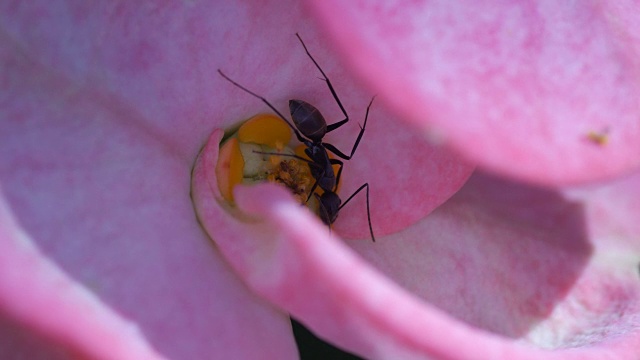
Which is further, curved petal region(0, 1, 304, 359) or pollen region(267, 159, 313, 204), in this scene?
pollen region(267, 159, 313, 204)

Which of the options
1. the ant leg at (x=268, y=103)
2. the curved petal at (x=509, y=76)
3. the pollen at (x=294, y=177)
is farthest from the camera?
the pollen at (x=294, y=177)

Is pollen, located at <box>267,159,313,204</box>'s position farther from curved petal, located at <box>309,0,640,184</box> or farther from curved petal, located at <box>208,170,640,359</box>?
curved petal, located at <box>309,0,640,184</box>

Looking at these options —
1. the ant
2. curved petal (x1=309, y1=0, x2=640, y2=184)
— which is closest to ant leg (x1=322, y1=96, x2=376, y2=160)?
the ant

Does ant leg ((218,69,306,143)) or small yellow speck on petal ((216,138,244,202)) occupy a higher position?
ant leg ((218,69,306,143))

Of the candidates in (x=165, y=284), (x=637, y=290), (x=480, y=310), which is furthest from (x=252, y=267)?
(x=637, y=290)

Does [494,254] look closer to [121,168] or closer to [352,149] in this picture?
[352,149]

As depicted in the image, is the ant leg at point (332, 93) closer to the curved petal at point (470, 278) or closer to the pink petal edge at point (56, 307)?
the curved petal at point (470, 278)

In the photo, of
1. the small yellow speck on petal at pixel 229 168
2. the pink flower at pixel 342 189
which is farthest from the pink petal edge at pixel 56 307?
the small yellow speck on petal at pixel 229 168
